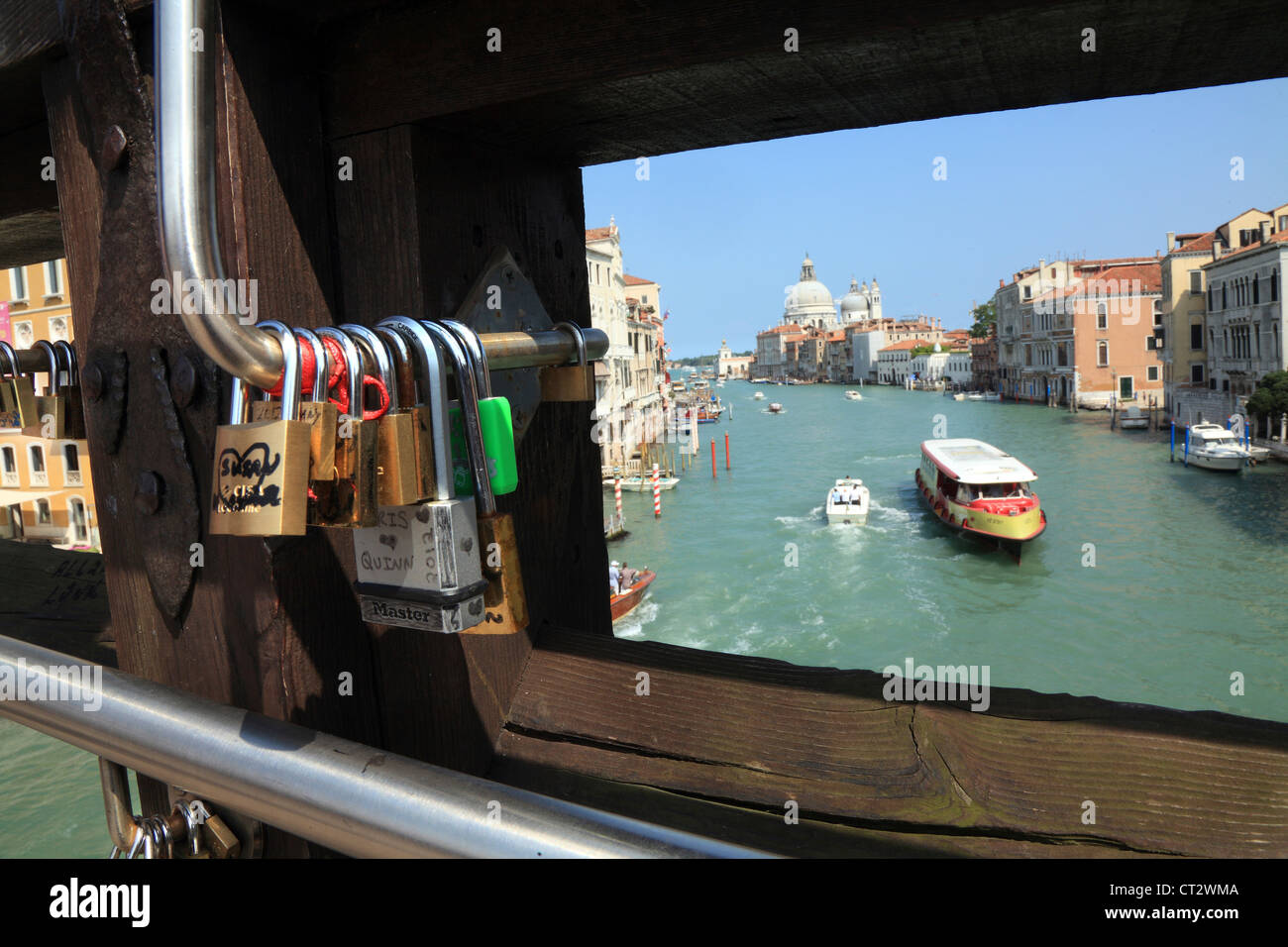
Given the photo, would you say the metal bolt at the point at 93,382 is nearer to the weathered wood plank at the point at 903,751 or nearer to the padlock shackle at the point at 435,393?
the padlock shackle at the point at 435,393

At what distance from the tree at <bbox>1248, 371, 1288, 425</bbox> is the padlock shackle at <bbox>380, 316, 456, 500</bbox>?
31.1 meters

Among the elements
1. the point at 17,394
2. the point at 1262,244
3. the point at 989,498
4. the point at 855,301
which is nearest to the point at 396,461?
the point at 17,394

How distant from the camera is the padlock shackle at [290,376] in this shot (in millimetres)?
535

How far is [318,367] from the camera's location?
0.55m

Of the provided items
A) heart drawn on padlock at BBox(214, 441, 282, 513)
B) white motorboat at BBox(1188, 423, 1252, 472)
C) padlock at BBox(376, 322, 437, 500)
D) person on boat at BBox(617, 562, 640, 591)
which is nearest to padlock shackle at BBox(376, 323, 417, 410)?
padlock at BBox(376, 322, 437, 500)

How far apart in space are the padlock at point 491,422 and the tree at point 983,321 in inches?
2781

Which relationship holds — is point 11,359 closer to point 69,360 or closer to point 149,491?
point 69,360

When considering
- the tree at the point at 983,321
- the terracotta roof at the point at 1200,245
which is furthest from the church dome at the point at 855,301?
the terracotta roof at the point at 1200,245

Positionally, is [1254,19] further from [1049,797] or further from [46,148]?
[46,148]

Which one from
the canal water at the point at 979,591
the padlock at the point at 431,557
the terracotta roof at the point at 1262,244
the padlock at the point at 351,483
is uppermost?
the terracotta roof at the point at 1262,244

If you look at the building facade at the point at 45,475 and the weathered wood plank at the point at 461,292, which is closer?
the weathered wood plank at the point at 461,292

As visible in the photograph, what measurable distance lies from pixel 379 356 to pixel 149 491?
32 cm
